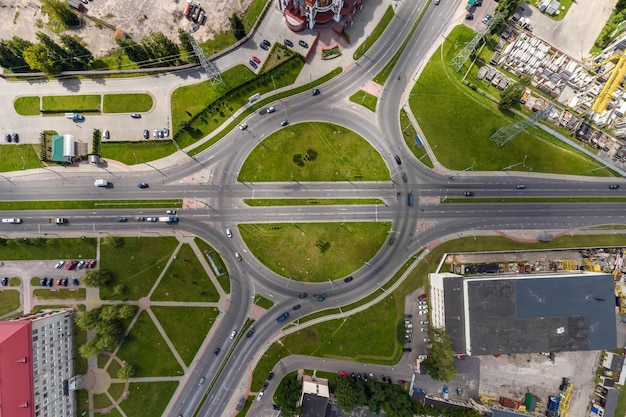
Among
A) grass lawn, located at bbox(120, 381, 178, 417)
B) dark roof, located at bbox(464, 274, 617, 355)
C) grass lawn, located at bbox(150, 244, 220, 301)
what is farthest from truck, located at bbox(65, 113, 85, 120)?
dark roof, located at bbox(464, 274, 617, 355)

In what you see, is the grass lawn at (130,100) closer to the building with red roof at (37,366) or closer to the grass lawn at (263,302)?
the building with red roof at (37,366)

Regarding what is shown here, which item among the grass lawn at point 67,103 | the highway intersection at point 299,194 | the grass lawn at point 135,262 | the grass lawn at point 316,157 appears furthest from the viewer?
the grass lawn at point 316,157

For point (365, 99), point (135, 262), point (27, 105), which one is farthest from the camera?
point (365, 99)

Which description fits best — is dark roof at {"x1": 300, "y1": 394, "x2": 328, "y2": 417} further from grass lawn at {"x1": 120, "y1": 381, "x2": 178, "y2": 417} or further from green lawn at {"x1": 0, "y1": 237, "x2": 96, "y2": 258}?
green lawn at {"x1": 0, "y1": 237, "x2": 96, "y2": 258}

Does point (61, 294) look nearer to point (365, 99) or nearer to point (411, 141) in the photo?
point (365, 99)

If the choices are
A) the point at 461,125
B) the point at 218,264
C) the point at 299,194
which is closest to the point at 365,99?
the point at 461,125

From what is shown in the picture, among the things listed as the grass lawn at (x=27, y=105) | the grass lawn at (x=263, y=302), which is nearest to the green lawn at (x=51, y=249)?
the grass lawn at (x=27, y=105)
